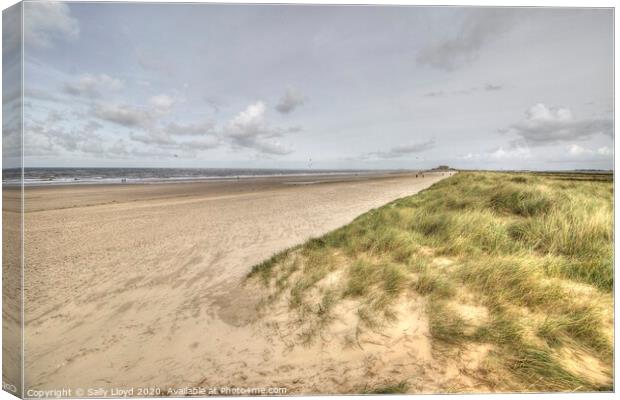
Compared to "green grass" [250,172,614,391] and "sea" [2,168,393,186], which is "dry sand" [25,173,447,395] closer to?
"green grass" [250,172,614,391]

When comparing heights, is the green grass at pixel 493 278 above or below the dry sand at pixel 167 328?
above

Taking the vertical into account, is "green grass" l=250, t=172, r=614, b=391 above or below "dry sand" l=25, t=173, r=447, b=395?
above

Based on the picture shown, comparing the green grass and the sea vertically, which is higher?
the sea

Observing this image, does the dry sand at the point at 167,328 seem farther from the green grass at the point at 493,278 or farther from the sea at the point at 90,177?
the sea at the point at 90,177

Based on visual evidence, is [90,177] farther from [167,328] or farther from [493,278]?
[493,278]

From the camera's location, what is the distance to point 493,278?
3.51 m

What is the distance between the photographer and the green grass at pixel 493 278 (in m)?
2.64

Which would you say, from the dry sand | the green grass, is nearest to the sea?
the dry sand

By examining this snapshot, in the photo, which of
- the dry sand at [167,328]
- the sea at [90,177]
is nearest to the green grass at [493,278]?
the dry sand at [167,328]

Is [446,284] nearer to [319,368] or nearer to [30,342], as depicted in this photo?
[319,368]

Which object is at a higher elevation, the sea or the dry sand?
the sea

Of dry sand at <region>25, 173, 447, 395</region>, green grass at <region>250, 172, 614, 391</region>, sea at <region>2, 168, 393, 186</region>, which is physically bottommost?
dry sand at <region>25, 173, 447, 395</region>

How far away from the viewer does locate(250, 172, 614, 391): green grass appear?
2.64 meters

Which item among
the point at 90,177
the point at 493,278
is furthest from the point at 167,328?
the point at 90,177
